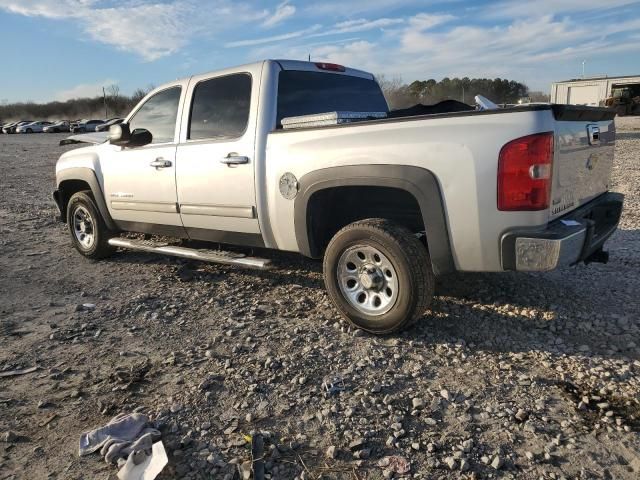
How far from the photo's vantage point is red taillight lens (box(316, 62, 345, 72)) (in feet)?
15.6

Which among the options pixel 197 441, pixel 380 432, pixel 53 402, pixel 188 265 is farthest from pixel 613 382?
pixel 188 265

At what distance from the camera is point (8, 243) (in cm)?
684

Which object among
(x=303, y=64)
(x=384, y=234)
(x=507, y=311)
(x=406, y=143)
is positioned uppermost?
(x=303, y=64)

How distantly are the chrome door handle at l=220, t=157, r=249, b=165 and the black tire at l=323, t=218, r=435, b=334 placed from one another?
1072 millimetres

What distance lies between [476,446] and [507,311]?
6.01ft

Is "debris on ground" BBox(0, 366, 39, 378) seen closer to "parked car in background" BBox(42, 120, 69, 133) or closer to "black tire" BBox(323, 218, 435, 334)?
"black tire" BBox(323, 218, 435, 334)

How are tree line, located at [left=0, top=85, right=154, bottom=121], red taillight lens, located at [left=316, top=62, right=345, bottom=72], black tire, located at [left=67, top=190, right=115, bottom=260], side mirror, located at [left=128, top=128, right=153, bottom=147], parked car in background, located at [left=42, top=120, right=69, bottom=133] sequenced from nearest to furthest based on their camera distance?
red taillight lens, located at [left=316, top=62, right=345, bottom=72]
side mirror, located at [left=128, top=128, right=153, bottom=147]
black tire, located at [left=67, top=190, right=115, bottom=260]
parked car in background, located at [left=42, top=120, right=69, bottom=133]
tree line, located at [left=0, top=85, right=154, bottom=121]

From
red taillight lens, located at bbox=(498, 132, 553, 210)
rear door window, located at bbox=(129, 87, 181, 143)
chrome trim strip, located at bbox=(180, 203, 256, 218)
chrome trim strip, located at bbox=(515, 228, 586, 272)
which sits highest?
rear door window, located at bbox=(129, 87, 181, 143)

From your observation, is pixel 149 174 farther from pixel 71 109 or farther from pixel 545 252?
pixel 71 109

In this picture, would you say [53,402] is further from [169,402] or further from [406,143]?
[406,143]

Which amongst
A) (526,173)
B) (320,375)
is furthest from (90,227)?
(526,173)

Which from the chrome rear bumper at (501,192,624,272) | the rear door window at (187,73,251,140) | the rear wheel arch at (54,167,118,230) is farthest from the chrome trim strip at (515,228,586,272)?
the rear wheel arch at (54,167,118,230)

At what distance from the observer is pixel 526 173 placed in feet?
9.71

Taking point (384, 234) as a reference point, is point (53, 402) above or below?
below
